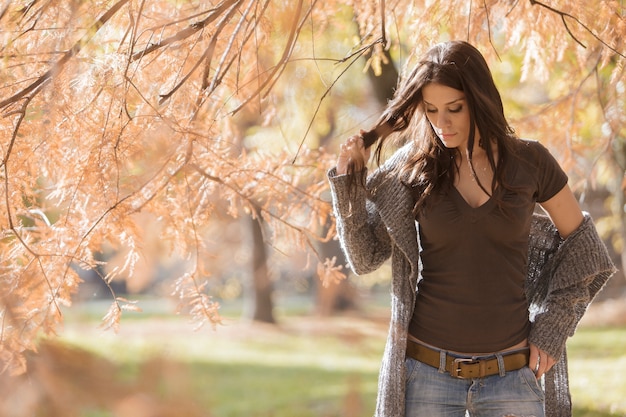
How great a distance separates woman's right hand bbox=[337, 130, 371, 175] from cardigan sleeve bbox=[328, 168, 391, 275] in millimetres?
32

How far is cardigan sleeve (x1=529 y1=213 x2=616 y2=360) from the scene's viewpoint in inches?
92.7

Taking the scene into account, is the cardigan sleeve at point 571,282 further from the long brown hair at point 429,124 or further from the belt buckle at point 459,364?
the long brown hair at point 429,124

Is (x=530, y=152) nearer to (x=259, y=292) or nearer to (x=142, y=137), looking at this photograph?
(x=142, y=137)

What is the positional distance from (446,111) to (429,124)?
0.49ft

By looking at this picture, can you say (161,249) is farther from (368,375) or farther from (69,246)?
(368,375)

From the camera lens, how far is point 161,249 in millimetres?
3246

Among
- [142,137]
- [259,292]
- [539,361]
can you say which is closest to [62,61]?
[142,137]

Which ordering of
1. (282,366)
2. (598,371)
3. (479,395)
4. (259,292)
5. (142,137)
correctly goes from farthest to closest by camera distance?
(259,292) < (282,366) < (598,371) < (142,137) < (479,395)

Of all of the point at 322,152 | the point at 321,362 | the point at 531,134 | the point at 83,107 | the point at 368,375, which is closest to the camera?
the point at 83,107

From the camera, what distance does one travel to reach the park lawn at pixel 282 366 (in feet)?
20.0

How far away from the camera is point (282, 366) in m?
8.79

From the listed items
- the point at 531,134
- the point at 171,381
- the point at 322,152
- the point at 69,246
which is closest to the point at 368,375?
the point at 171,381

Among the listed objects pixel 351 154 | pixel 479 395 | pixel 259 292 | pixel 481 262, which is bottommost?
pixel 479 395

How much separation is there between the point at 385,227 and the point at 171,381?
11.3 feet
